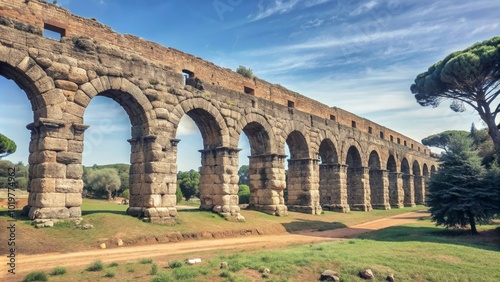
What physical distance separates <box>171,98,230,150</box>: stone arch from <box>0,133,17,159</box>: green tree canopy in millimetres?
23404

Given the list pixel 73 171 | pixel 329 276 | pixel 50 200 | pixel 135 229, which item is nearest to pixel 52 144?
pixel 73 171

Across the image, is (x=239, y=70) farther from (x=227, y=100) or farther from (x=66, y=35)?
(x=66, y=35)

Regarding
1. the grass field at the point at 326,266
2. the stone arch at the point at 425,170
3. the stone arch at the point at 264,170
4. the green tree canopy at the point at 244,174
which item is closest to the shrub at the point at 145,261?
the grass field at the point at 326,266

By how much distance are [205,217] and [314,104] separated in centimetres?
1380

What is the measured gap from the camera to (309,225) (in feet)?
61.7

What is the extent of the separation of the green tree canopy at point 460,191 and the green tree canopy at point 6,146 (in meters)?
33.7

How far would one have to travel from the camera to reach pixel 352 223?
70.8 feet

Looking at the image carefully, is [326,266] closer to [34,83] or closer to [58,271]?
[58,271]

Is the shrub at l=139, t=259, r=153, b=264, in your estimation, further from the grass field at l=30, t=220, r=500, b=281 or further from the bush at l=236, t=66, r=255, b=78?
the bush at l=236, t=66, r=255, b=78

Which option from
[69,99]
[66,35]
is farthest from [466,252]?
[66,35]

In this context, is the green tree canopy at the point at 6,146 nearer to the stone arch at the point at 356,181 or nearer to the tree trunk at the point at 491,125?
the stone arch at the point at 356,181

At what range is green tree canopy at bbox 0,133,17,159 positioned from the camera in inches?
1265

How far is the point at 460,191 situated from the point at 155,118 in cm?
1318

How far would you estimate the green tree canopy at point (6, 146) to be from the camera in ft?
105
